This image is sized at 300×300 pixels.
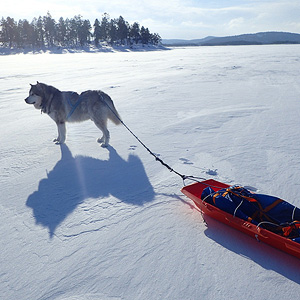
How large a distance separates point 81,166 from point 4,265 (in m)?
2.23

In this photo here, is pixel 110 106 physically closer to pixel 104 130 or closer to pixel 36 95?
pixel 104 130

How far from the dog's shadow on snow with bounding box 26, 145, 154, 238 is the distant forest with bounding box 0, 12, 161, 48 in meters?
71.4

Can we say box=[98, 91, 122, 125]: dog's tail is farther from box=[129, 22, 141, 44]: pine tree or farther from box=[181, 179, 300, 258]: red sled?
box=[129, 22, 141, 44]: pine tree

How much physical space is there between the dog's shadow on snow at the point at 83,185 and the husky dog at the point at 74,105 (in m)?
0.83

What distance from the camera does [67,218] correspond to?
9.73ft

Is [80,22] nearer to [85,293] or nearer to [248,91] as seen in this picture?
[248,91]

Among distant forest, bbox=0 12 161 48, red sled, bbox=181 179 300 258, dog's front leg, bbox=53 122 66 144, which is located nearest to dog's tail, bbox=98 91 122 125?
dog's front leg, bbox=53 122 66 144

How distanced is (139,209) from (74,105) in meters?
2.89

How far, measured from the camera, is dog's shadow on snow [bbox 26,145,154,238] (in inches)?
124

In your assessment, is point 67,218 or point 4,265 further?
point 67,218

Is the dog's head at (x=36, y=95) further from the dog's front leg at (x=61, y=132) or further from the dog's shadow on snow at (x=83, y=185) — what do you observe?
the dog's shadow on snow at (x=83, y=185)

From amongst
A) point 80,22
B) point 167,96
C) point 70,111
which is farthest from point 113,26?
point 70,111

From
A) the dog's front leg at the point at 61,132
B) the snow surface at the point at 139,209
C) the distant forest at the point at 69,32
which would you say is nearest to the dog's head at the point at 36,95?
the dog's front leg at the point at 61,132

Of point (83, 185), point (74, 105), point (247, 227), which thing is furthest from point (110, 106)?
point (247, 227)
